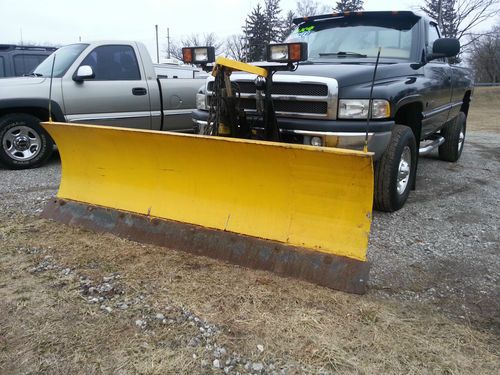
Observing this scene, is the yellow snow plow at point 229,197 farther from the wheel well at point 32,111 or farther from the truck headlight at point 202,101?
the wheel well at point 32,111

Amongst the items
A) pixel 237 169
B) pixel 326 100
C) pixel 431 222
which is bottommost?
pixel 431 222

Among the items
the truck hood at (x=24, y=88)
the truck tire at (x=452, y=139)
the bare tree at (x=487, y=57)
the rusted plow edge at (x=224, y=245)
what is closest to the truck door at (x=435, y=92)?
the truck tire at (x=452, y=139)

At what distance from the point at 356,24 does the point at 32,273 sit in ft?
14.6

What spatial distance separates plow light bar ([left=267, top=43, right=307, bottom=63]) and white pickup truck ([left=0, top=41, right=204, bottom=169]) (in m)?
3.96

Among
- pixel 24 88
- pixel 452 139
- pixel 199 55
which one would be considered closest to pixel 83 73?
pixel 24 88

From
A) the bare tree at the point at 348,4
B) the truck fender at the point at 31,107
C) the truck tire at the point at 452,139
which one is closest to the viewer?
the truck fender at the point at 31,107

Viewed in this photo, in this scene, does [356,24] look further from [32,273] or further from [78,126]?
[32,273]

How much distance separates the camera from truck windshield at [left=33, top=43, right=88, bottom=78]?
698cm

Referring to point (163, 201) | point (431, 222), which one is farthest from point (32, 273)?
point (431, 222)

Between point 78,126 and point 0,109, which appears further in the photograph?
point 0,109

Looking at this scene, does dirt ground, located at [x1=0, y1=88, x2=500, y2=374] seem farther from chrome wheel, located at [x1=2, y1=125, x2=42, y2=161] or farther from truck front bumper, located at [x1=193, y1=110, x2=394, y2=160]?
chrome wheel, located at [x1=2, y1=125, x2=42, y2=161]

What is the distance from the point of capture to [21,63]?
1041cm

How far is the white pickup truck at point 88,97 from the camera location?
21.8ft

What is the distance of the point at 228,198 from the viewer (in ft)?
12.4
